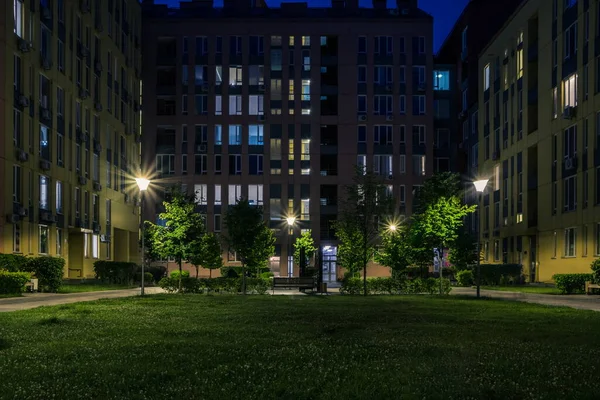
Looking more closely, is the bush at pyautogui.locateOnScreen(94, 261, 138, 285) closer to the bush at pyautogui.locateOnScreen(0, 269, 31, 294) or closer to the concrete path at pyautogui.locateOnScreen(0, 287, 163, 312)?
the concrete path at pyautogui.locateOnScreen(0, 287, 163, 312)

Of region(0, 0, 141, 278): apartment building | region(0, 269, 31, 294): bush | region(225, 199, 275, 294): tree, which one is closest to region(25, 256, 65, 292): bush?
region(0, 269, 31, 294): bush

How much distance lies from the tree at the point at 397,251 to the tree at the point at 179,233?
30.0 ft

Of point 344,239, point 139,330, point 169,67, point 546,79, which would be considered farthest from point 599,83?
point 169,67

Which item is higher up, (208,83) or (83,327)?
(208,83)

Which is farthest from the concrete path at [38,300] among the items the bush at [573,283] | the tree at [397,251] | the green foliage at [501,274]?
the green foliage at [501,274]

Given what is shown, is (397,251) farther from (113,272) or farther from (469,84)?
(469,84)

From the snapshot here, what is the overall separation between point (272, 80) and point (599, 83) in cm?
4239

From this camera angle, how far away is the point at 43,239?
43.3m

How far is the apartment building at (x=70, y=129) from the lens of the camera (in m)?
38.5

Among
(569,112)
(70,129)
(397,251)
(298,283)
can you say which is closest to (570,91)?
(569,112)

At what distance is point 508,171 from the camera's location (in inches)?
2255

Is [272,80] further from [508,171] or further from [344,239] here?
[344,239]

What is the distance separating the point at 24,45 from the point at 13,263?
14.0 meters

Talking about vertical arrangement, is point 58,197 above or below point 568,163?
below
